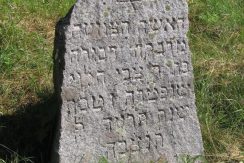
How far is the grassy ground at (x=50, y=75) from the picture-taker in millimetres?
4199

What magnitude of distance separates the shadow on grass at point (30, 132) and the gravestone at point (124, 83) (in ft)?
0.92

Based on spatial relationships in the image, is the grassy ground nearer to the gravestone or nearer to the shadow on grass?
the shadow on grass

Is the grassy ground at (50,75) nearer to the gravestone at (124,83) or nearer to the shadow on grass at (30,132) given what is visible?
Result: the shadow on grass at (30,132)

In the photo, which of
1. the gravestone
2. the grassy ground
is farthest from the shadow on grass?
the gravestone

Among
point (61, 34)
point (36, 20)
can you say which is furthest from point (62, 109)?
point (36, 20)

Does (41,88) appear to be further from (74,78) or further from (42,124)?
(74,78)

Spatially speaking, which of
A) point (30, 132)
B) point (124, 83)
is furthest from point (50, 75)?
point (124, 83)

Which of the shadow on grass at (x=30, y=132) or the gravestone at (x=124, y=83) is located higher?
the gravestone at (x=124, y=83)

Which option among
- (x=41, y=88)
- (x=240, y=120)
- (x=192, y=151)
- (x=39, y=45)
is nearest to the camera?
(x=192, y=151)

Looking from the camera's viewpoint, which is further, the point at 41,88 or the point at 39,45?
the point at 39,45

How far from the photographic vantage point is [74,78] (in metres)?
3.65

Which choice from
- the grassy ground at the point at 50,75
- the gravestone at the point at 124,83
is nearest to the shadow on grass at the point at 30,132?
the grassy ground at the point at 50,75

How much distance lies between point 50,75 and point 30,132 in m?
0.81

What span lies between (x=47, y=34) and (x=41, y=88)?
983 millimetres
